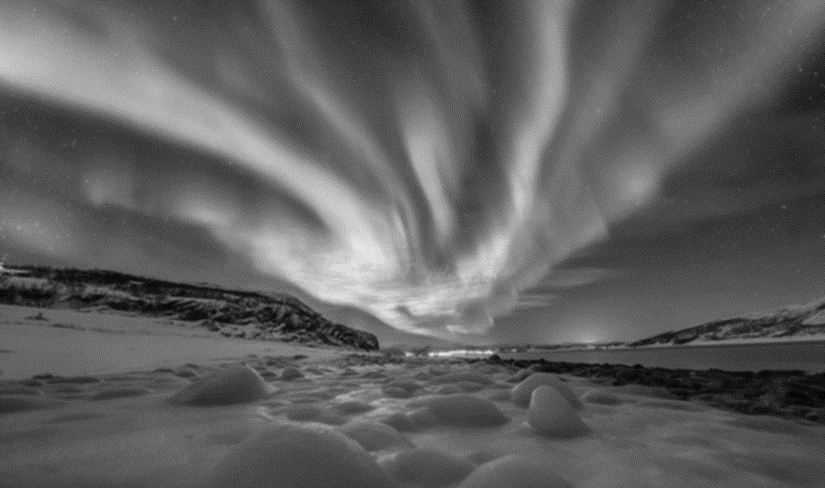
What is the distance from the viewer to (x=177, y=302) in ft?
151

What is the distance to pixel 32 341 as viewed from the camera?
767cm

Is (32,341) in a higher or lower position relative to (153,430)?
higher

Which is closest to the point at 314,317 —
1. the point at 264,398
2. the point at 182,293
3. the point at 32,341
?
the point at 182,293

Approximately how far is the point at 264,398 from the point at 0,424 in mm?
1875

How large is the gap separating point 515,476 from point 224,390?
303 centimetres

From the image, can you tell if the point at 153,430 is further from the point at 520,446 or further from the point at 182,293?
the point at 182,293

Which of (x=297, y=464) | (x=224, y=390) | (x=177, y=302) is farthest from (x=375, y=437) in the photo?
(x=177, y=302)

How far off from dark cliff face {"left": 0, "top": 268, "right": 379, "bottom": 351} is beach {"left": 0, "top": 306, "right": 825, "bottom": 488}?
31.3 metres

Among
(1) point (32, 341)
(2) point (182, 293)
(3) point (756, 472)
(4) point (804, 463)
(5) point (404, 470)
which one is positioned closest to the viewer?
(5) point (404, 470)

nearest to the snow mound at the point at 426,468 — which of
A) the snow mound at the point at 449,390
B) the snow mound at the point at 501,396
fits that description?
the snow mound at the point at 501,396

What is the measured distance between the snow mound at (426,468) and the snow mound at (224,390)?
7.70 ft

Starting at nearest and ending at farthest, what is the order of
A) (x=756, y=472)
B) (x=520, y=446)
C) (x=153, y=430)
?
(x=756, y=472)
(x=520, y=446)
(x=153, y=430)

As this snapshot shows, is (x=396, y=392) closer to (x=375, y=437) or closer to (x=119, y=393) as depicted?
(x=375, y=437)

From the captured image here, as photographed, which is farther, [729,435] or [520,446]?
[729,435]
